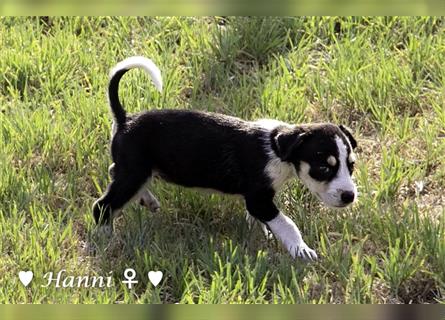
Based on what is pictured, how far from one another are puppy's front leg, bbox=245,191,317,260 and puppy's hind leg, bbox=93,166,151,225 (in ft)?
1.95

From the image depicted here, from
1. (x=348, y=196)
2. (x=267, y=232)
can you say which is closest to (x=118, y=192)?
(x=267, y=232)

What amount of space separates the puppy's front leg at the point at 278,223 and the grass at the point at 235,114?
0.07 meters

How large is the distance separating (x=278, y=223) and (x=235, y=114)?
1.10 m

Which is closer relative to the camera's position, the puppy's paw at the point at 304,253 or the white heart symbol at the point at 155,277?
the white heart symbol at the point at 155,277

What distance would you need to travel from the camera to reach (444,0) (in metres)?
6.83

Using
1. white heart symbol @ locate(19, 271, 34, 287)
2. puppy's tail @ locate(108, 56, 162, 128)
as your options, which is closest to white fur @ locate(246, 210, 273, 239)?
puppy's tail @ locate(108, 56, 162, 128)

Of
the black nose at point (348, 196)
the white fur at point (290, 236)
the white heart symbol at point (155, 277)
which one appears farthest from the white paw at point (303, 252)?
the white heart symbol at point (155, 277)

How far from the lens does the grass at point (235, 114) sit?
5.65m

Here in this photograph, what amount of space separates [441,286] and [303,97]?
165cm

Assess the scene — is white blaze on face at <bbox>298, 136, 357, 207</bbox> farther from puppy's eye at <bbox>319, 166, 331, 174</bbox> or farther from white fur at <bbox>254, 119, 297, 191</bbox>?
white fur at <bbox>254, 119, 297, 191</bbox>

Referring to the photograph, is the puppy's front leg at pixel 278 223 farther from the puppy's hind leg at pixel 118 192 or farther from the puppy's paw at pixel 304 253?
the puppy's hind leg at pixel 118 192

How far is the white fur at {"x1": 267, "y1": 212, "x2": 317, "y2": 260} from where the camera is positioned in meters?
5.76

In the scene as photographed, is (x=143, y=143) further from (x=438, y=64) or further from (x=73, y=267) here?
(x=438, y=64)

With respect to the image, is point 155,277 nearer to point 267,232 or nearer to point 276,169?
point 267,232
